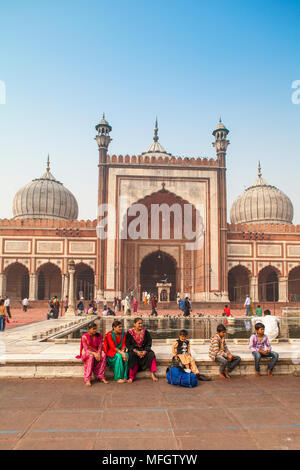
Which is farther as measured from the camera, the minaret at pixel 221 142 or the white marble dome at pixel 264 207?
the white marble dome at pixel 264 207

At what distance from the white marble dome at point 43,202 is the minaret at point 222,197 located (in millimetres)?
11347

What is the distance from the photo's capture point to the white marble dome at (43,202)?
27609 mm

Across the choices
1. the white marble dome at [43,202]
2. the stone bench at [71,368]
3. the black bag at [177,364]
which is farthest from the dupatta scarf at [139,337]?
the white marble dome at [43,202]

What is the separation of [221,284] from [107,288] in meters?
6.36

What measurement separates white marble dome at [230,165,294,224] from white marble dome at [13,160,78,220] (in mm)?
12633

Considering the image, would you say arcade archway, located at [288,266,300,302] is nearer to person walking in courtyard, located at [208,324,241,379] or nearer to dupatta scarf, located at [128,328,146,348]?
person walking in courtyard, located at [208,324,241,379]

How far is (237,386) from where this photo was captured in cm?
423

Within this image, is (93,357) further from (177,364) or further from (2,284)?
(2,284)

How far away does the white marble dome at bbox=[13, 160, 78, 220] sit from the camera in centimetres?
2761

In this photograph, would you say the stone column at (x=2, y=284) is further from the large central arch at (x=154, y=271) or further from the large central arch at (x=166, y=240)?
the large central arch at (x=154, y=271)

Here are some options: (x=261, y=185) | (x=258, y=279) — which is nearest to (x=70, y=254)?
(x=258, y=279)

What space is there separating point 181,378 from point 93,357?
1.00 metres

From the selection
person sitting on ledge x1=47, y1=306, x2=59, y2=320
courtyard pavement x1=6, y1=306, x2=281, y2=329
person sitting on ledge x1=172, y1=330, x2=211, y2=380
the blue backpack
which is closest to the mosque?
courtyard pavement x1=6, y1=306, x2=281, y2=329

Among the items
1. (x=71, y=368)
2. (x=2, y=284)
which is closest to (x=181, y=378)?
(x=71, y=368)
